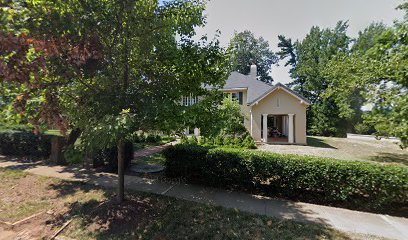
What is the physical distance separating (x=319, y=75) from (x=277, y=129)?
13.6m

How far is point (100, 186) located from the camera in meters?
Answer: 6.33

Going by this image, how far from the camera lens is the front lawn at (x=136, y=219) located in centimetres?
402

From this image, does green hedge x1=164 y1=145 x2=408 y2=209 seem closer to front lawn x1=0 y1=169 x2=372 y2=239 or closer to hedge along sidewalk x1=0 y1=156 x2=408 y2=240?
hedge along sidewalk x1=0 y1=156 x2=408 y2=240

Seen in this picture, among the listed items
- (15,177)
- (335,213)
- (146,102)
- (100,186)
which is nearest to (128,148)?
(100,186)

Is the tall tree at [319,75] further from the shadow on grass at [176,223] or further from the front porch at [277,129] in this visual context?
the shadow on grass at [176,223]

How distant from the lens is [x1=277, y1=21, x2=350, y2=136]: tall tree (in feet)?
97.2

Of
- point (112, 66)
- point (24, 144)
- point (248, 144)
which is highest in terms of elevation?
point (112, 66)

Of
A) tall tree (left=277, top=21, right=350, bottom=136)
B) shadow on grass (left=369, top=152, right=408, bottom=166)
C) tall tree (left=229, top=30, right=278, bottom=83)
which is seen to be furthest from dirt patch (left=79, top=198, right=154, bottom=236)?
tall tree (left=229, top=30, right=278, bottom=83)

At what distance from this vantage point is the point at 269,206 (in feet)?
17.1

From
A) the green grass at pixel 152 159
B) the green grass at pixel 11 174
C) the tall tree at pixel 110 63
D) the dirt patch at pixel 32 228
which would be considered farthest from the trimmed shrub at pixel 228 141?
the dirt patch at pixel 32 228

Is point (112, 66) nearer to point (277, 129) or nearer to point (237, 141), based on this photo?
point (237, 141)

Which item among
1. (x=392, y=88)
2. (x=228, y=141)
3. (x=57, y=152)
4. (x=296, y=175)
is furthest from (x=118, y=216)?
(x=228, y=141)

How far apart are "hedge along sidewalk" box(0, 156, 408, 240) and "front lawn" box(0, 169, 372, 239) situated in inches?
13.9

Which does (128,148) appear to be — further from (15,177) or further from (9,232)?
(9,232)
